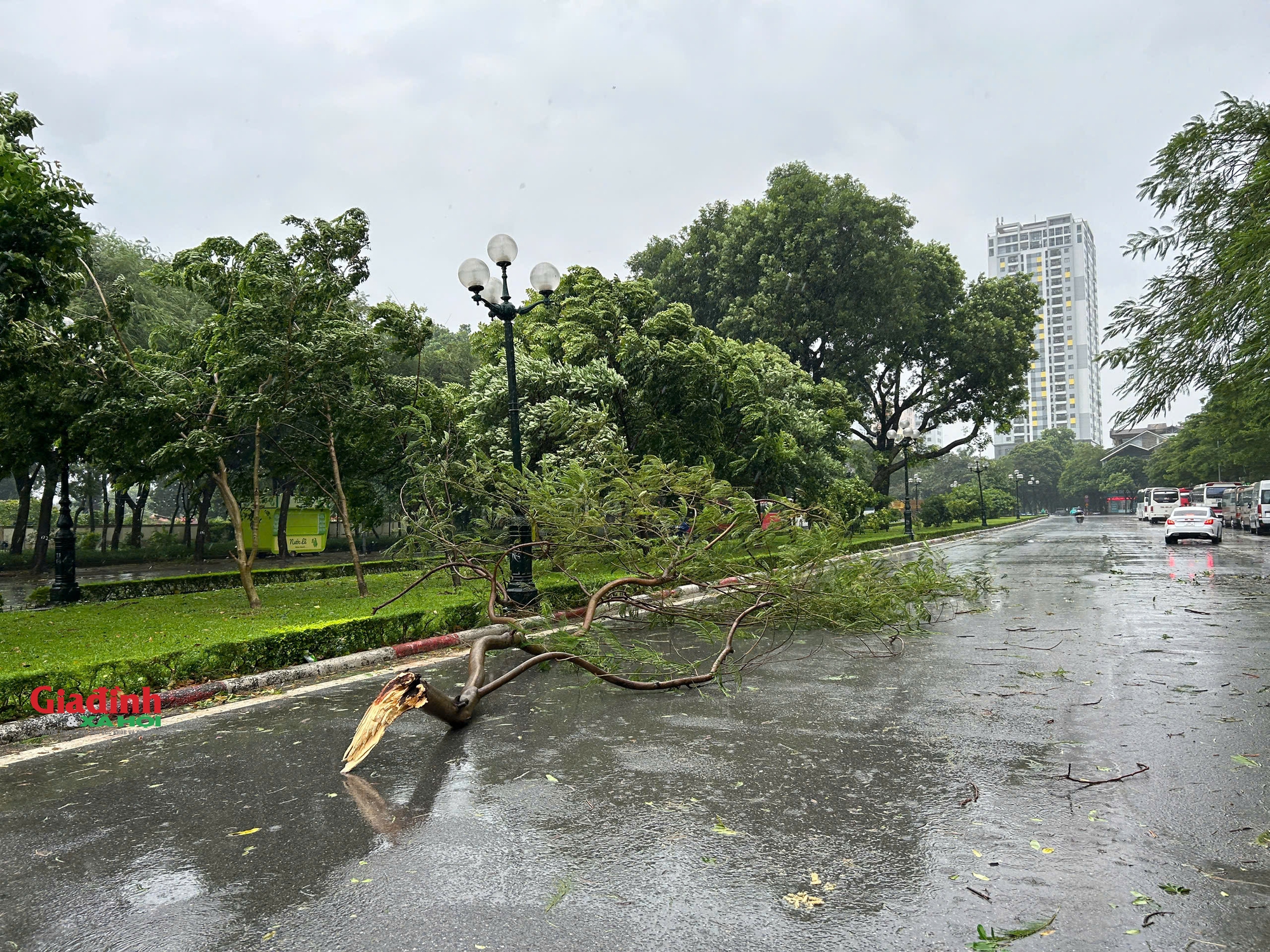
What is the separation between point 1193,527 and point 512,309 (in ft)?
97.4

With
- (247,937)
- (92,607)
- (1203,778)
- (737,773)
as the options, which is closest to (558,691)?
(737,773)

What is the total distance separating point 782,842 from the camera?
4.00m

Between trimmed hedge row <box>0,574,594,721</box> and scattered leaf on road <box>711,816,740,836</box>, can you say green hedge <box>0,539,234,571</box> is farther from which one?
scattered leaf on road <box>711,816,740,836</box>

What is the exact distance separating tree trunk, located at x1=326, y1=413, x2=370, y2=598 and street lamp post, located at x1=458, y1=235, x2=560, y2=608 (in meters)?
3.41

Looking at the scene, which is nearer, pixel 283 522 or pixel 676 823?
pixel 676 823

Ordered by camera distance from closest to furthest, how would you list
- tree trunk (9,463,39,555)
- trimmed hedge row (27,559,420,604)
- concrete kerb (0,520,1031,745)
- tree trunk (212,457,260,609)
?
concrete kerb (0,520,1031,745) < tree trunk (212,457,260,609) < trimmed hedge row (27,559,420,604) < tree trunk (9,463,39,555)

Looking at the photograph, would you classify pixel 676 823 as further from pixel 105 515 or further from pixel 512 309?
pixel 105 515

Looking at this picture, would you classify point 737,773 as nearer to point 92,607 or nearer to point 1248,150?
→ point 92,607

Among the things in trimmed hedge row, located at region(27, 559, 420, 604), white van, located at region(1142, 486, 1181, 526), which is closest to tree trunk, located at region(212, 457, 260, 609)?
trimmed hedge row, located at region(27, 559, 420, 604)

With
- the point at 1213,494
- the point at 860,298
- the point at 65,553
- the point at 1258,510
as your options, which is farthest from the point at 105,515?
the point at 1213,494

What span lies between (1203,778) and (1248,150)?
69.6 ft

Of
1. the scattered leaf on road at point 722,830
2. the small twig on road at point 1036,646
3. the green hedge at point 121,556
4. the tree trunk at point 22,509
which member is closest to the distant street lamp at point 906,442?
the small twig on road at point 1036,646

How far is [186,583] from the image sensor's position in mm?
19344

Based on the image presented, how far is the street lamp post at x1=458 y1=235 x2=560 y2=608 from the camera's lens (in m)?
12.1
